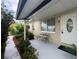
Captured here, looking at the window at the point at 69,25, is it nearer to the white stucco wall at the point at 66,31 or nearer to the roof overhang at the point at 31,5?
the white stucco wall at the point at 66,31

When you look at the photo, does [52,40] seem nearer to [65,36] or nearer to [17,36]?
[65,36]

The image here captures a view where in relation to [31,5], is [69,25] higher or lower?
lower

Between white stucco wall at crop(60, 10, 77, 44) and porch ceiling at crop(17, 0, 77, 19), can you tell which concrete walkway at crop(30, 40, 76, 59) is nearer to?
white stucco wall at crop(60, 10, 77, 44)

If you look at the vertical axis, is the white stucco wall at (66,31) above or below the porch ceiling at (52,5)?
below

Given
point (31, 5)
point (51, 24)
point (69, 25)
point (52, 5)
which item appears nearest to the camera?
point (31, 5)

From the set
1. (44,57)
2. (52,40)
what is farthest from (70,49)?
(52,40)

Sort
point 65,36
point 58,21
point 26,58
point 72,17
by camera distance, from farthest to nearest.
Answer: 1. point 58,21
2. point 65,36
3. point 72,17
4. point 26,58

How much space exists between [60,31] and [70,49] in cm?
421

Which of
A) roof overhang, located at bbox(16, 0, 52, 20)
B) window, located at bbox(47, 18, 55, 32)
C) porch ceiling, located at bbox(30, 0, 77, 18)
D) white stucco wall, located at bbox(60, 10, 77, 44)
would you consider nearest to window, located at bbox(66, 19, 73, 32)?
white stucco wall, located at bbox(60, 10, 77, 44)

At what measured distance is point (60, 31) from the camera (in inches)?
366

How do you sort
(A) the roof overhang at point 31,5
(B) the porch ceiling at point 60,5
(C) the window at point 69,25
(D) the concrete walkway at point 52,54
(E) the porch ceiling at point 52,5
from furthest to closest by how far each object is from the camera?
(C) the window at point 69,25
(D) the concrete walkway at point 52,54
(B) the porch ceiling at point 60,5
(E) the porch ceiling at point 52,5
(A) the roof overhang at point 31,5

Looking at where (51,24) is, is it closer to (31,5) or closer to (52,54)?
(52,54)

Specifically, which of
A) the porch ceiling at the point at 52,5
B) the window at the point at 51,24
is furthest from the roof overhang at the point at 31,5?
the window at the point at 51,24

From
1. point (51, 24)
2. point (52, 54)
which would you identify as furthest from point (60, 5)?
point (51, 24)
